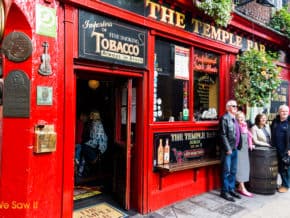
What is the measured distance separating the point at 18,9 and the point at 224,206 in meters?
4.75

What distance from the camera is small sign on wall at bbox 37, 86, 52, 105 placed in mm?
3471

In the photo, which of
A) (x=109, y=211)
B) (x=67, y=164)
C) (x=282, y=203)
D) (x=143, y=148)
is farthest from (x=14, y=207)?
(x=282, y=203)

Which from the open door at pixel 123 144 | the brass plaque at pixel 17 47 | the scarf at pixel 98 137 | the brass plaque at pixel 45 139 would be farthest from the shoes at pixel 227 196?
the brass plaque at pixel 17 47

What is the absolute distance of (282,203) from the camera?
534cm

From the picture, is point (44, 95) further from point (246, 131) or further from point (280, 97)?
point (280, 97)

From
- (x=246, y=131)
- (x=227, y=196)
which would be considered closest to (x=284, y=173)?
(x=246, y=131)

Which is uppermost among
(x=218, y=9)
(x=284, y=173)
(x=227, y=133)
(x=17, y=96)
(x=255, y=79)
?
(x=218, y=9)

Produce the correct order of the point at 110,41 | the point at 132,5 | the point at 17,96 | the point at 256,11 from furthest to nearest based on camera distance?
1. the point at 256,11
2. the point at 132,5
3. the point at 110,41
4. the point at 17,96

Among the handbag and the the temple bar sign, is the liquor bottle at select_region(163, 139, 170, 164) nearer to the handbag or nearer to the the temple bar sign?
the the temple bar sign

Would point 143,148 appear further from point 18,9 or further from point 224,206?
point 18,9

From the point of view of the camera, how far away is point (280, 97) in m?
8.77

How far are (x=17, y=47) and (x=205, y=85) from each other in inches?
163

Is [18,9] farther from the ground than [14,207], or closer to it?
farther from the ground

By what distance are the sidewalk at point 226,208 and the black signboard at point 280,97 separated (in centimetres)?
360
